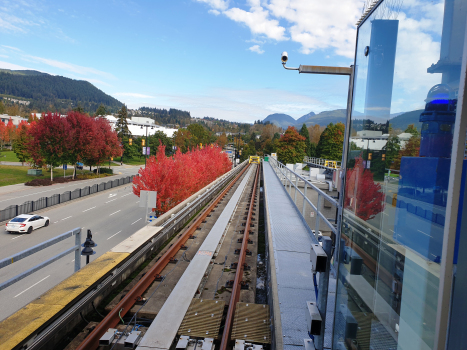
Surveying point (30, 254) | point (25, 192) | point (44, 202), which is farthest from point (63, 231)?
point (30, 254)

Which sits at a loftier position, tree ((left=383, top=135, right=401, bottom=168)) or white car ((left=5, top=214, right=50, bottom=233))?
tree ((left=383, top=135, right=401, bottom=168))

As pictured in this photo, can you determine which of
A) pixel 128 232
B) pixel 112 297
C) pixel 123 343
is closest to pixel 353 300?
pixel 123 343

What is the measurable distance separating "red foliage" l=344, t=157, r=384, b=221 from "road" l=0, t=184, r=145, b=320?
1125 centimetres

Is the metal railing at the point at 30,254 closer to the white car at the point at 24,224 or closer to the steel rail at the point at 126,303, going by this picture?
the steel rail at the point at 126,303

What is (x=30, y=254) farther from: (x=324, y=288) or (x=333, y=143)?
(x=333, y=143)

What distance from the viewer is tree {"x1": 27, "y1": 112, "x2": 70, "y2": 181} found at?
35438 mm

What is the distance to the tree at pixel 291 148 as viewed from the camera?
54.5 metres

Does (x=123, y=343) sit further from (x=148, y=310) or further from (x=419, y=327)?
(x=419, y=327)

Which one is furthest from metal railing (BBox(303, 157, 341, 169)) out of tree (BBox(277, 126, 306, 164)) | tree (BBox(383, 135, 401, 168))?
tree (BBox(383, 135, 401, 168))

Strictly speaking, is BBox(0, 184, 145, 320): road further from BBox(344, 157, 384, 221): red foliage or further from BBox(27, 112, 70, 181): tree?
BBox(344, 157, 384, 221): red foliage

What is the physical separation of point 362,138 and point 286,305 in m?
3.33

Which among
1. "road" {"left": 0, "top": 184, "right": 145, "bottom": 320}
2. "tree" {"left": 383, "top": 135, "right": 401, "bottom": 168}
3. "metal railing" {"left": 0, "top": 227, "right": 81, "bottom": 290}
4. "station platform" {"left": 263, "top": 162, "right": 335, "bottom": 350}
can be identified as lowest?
"road" {"left": 0, "top": 184, "right": 145, "bottom": 320}

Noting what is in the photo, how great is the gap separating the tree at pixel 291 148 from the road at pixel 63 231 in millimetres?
29512

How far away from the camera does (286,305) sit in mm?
4602
